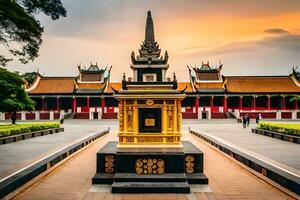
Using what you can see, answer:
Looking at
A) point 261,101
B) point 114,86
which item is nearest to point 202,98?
point 261,101

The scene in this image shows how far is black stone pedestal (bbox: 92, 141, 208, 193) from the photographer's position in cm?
1009

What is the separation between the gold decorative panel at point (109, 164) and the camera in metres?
Answer: 11.0

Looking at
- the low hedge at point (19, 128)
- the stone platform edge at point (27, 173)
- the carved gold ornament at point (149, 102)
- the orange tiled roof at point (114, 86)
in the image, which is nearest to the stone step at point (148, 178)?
the carved gold ornament at point (149, 102)

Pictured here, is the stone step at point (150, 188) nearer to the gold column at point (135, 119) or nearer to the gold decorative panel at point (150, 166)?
the gold decorative panel at point (150, 166)

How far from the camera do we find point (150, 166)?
10.7 m

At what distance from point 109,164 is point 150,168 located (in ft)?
4.55

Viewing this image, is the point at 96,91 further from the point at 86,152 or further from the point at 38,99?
the point at 86,152

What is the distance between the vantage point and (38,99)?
186 ft

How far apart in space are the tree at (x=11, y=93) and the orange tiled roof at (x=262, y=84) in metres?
36.4

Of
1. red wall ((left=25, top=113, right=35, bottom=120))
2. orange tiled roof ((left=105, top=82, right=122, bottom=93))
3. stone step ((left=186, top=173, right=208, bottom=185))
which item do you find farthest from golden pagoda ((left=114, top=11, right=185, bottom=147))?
red wall ((left=25, top=113, right=35, bottom=120))

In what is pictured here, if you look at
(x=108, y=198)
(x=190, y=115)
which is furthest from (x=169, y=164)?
(x=190, y=115)

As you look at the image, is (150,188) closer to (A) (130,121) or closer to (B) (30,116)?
(A) (130,121)

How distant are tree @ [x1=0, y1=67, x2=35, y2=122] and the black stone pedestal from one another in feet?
44.9

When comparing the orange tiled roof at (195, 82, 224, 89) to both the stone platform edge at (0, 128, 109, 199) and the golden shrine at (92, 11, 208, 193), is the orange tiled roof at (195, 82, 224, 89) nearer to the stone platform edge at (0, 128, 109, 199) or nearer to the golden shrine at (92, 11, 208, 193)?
the stone platform edge at (0, 128, 109, 199)
